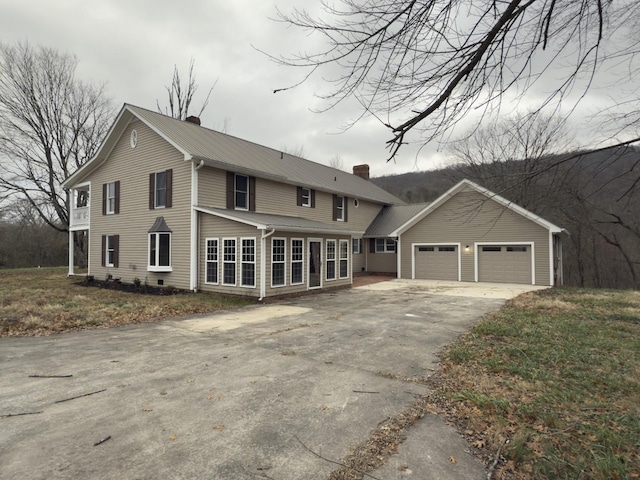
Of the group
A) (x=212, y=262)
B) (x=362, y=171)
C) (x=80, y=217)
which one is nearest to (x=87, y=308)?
(x=212, y=262)

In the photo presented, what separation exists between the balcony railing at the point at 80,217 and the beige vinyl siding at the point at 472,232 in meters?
18.3

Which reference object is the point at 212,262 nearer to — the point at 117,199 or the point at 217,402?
the point at 117,199

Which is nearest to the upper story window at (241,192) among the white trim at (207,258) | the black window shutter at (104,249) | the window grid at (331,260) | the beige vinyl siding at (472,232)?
the white trim at (207,258)

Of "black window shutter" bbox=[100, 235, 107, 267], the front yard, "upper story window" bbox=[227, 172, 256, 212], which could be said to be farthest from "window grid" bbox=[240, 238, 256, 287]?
"black window shutter" bbox=[100, 235, 107, 267]

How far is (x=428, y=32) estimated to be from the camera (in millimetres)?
3193

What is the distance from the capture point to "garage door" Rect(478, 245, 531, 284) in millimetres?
17297

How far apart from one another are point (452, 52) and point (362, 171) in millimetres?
27107

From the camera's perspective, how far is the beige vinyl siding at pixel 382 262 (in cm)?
2270

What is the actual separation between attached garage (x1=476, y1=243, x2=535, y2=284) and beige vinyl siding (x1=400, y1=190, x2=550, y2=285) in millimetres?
307

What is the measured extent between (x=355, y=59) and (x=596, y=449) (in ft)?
13.5

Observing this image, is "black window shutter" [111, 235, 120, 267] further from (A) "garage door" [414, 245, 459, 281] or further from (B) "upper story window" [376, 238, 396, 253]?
(A) "garage door" [414, 245, 459, 281]

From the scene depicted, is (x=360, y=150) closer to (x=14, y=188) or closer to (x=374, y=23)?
(x=374, y=23)

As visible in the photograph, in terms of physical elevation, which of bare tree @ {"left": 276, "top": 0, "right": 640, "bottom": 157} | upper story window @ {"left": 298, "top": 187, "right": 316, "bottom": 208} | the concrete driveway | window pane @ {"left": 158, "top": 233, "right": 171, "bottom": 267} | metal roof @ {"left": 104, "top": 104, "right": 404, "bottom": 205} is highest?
metal roof @ {"left": 104, "top": 104, "right": 404, "bottom": 205}

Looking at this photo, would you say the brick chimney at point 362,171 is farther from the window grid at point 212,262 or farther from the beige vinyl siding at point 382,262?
the window grid at point 212,262
